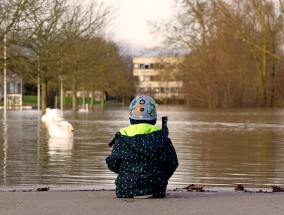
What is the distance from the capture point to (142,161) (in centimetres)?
865

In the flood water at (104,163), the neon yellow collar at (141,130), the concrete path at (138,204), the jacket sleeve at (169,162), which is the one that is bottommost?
the flood water at (104,163)

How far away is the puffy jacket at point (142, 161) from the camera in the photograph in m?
8.51

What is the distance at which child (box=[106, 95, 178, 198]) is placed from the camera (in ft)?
27.9

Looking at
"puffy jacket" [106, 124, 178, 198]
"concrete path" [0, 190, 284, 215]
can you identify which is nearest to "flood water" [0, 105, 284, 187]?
"concrete path" [0, 190, 284, 215]

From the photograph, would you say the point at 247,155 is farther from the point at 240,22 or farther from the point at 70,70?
the point at 240,22

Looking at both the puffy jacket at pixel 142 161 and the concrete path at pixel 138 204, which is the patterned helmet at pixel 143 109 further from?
the concrete path at pixel 138 204

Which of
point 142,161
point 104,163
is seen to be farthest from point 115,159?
point 104,163

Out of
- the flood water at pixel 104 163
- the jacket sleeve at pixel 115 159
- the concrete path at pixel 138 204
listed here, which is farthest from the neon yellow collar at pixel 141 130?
the flood water at pixel 104 163

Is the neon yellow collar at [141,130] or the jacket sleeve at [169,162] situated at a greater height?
the neon yellow collar at [141,130]

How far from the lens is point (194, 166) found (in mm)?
15117

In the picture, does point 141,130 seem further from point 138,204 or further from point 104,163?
point 104,163

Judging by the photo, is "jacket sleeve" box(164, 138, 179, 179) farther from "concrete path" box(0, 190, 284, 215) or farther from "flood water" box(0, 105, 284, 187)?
"flood water" box(0, 105, 284, 187)

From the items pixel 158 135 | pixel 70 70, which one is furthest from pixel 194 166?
pixel 70 70

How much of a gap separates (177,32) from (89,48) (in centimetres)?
2298
